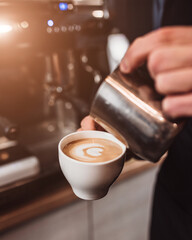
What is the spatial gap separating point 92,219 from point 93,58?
0.63 metres

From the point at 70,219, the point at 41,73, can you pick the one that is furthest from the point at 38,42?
the point at 70,219

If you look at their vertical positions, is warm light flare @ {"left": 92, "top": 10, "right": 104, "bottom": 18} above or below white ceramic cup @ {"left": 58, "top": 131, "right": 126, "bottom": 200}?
above

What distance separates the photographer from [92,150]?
51 cm

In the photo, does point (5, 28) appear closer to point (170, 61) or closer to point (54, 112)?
point (54, 112)

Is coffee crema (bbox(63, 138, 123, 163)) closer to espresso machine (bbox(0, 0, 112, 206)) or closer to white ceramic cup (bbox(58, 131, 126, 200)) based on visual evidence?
white ceramic cup (bbox(58, 131, 126, 200))

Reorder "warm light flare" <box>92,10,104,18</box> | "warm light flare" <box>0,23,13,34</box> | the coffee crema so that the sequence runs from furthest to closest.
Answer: "warm light flare" <box>92,10,104,18</box> < "warm light flare" <box>0,23,13,34</box> < the coffee crema

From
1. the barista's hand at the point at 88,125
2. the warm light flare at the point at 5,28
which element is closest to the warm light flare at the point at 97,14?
the warm light flare at the point at 5,28

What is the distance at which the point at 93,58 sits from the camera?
1.07m

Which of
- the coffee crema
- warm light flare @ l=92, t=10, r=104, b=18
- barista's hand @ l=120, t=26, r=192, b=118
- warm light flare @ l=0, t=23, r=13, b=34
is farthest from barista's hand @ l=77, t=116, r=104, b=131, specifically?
warm light flare @ l=92, t=10, r=104, b=18

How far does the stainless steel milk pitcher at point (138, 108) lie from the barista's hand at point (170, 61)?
25 mm

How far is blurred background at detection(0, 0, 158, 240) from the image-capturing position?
2.51ft

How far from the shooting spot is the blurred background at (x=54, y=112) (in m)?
0.76

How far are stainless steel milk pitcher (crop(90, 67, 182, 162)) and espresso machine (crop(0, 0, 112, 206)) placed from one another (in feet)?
0.96

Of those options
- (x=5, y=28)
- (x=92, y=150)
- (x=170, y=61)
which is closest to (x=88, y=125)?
(x=92, y=150)
